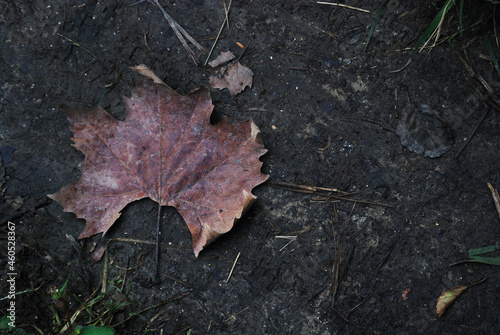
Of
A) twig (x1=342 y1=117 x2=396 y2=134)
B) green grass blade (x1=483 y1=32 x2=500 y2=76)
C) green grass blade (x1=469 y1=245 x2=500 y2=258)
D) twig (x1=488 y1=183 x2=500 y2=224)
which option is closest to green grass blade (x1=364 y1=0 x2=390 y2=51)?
twig (x1=342 y1=117 x2=396 y2=134)

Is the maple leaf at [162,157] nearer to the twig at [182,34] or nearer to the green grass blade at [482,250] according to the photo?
the twig at [182,34]

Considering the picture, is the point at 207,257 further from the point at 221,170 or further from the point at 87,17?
the point at 87,17

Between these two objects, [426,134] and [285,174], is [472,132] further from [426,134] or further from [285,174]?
[285,174]

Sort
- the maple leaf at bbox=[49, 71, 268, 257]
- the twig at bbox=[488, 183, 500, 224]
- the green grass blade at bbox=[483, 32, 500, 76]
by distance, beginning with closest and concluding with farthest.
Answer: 1. the maple leaf at bbox=[49, 71, 268, 257]
2. the twig at bbox=[488, 183, 500, 224]
3. the green grass blade at bbox=[483, 32, 500, 76]

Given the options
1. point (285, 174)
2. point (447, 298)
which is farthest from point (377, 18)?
point (447, 298)

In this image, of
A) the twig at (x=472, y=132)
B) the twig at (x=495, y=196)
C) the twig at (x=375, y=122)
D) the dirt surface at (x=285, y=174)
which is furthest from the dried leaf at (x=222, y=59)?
the twig at (x=495, y=196)

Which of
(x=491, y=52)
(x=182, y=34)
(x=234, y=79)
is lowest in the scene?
(x=234, y=79)

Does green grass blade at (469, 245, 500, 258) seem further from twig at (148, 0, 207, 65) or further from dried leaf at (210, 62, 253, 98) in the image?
twig at (148, 0, 207, 65)
